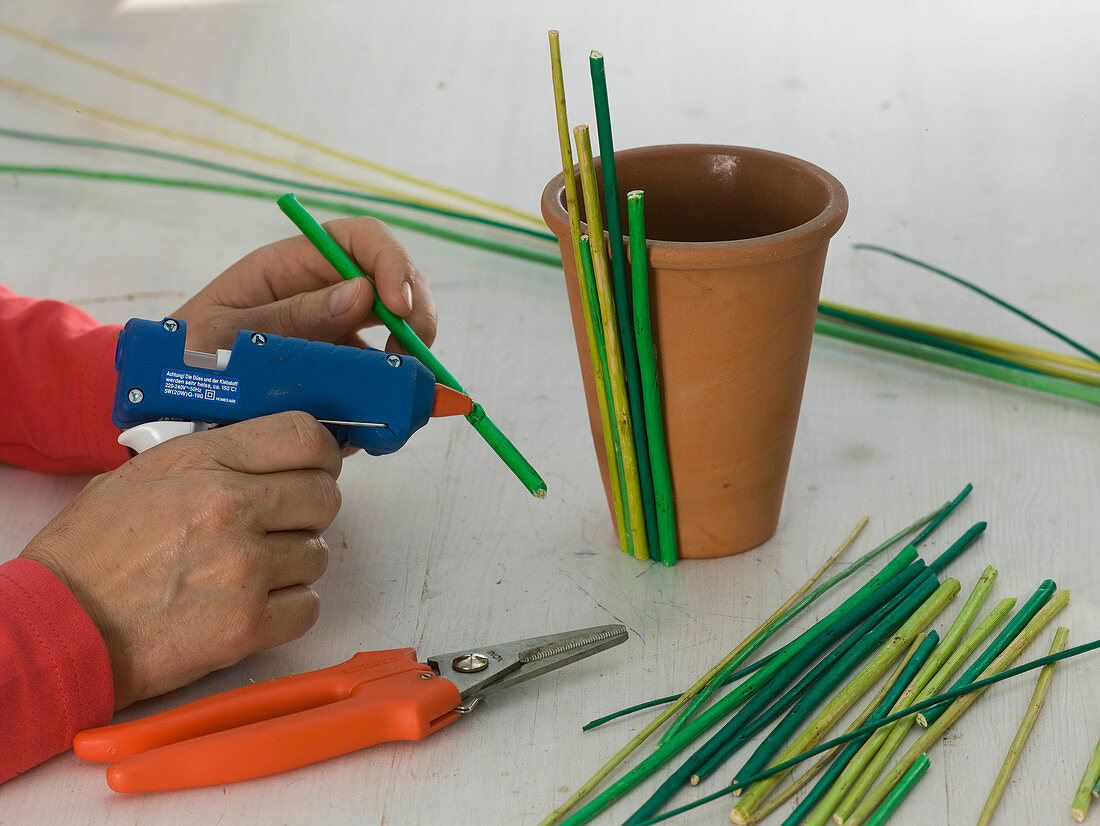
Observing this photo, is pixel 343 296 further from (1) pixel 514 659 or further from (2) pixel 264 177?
(2) pixel 264 177

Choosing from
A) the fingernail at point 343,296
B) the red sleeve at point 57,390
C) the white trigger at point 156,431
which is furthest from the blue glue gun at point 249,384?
the red sleeve at point 57,390

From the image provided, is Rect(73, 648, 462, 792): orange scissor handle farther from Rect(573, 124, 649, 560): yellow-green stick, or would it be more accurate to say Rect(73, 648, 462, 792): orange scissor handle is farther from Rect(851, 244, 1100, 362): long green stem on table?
Rect(851, 244, 1100, 362): long green stem on table

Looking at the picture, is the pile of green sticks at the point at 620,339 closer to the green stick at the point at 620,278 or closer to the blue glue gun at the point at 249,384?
the green stick at the point at 620,278

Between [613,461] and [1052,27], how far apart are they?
1.48m

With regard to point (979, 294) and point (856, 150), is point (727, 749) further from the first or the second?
point (856, 150)

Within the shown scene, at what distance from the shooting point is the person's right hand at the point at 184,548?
736 millimetres

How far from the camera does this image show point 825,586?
84 cm

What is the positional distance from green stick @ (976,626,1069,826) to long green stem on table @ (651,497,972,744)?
4.9 inches

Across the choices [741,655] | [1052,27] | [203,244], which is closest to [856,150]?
[1052,27]

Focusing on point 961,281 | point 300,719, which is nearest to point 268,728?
point 300,719

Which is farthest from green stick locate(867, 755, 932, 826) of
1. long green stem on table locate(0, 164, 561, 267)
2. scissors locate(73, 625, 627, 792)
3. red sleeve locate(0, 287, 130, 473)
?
long green stem on table locate(0, 164, 561, 267)

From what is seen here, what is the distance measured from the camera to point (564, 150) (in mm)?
753

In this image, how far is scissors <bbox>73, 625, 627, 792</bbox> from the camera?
675mm

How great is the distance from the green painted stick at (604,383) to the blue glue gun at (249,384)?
0.41 feet
